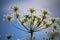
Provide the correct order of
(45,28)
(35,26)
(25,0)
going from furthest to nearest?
1. (25,0)
2. (45,28)
3. (35,26)

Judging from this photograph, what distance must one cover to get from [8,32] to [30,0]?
54 centimetres

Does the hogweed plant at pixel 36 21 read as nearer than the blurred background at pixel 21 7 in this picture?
Yes

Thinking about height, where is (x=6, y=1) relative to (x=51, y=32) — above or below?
above

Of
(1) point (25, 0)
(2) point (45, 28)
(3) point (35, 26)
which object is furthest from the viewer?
(1) point (25, 0)

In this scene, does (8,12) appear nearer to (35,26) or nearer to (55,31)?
(35,26)

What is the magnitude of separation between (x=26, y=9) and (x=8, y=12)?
253mm

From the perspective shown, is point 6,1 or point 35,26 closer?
point 35,26

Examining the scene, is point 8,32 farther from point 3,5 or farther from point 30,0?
point 30,0

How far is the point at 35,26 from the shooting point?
5.79ft

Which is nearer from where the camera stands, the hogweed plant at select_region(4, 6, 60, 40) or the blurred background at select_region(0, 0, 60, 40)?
the hogweed plant at select_region(4, 6, 60, 40)

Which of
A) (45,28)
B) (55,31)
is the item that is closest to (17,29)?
(45,28)

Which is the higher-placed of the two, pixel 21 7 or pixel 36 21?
pixel 21 7

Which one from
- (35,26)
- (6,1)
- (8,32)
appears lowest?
(8,32)

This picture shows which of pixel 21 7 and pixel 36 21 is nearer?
pixel 36 21
